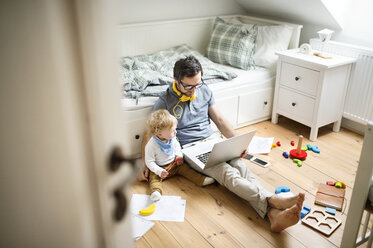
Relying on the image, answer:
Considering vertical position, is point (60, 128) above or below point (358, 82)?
above

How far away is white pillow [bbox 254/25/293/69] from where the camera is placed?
9.59 ft

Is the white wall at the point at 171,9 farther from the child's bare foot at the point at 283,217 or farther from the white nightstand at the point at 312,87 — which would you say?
the child's bare foot at the point at 283,217

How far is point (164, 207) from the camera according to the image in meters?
1.85

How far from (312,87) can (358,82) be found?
0.40 meters

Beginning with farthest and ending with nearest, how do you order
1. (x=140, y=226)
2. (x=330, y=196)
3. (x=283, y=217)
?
1. (x=330, y=196)
2. (x=140, y=226)
3. (x=283, y=217)

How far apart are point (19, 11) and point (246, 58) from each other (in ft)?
8.54

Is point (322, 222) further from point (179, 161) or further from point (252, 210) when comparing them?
point (179, 161)

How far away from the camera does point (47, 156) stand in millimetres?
556

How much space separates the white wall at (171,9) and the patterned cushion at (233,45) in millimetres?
327

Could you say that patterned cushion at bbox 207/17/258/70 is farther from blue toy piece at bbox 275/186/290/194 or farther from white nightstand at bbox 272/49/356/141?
blue toy piece at bbox 275/186/290/194

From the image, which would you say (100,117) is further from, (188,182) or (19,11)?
A: (188,182)

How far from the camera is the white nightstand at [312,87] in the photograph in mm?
2469

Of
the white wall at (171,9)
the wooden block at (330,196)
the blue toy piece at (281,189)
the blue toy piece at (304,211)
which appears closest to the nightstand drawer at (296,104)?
the wooden block at (330,196)

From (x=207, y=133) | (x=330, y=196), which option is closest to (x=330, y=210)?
(x=330, y=196)
